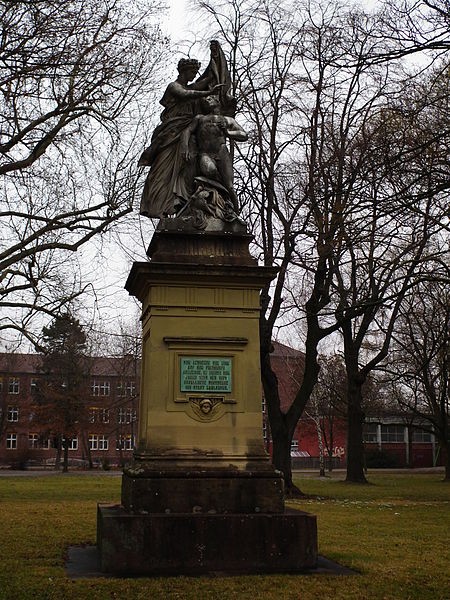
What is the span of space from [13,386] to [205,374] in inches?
2613

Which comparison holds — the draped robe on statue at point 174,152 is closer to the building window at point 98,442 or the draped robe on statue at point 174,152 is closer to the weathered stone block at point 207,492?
the weathered stone block at point 207,492

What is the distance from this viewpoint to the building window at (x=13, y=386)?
70.8 m

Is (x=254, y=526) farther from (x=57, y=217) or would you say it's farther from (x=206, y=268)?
(x=57, y=217)

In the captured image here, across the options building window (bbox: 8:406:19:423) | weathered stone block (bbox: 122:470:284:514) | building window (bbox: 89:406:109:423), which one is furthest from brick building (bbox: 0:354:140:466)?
weathered stone block (bbox: 122:470:284:514)

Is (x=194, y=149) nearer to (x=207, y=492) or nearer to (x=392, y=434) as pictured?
(x=207, y=492)

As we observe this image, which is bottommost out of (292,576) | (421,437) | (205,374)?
(421,437)

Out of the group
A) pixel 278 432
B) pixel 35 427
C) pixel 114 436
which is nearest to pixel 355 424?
pixel 278 432

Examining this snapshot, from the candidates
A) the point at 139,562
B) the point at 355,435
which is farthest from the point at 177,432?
the point at 355,435

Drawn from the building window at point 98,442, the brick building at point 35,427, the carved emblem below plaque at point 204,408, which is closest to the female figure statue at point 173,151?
the carved emblem below plaque at point 204,408

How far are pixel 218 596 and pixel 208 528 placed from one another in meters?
1.22

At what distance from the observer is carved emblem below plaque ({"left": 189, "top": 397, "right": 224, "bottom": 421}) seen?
8516 mm

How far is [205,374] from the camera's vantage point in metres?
8.62

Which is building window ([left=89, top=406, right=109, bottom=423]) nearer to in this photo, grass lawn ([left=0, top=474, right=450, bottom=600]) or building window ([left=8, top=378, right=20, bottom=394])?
building window ([left=8, top=378, right=20, bottom=394])

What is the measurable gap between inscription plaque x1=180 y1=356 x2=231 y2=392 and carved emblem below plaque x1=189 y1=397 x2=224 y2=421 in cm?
12
